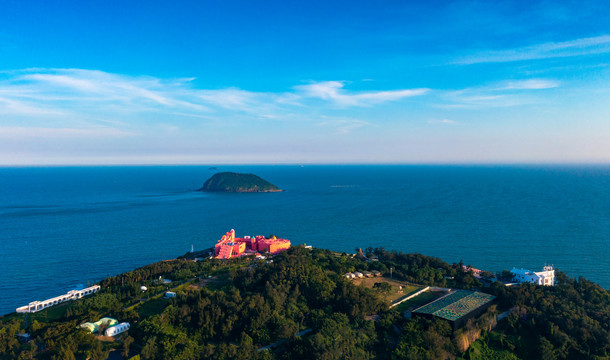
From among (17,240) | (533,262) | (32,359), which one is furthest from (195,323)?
(17,240)

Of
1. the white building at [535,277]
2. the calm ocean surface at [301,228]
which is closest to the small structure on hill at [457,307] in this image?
the white building at [535,277]

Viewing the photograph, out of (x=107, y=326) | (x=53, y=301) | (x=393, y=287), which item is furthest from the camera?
(x=393, y=287)

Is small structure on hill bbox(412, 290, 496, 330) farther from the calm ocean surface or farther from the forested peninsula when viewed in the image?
the calm ocean surface

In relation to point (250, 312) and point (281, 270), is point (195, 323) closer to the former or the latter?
point (250, 312)

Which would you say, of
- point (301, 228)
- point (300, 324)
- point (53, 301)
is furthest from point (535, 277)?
point (53, 301)

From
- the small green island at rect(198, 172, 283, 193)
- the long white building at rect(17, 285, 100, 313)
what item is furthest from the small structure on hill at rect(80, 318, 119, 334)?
the small green island at rect(198, 172, 283, 193)

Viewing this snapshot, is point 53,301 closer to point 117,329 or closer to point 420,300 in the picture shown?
point 117,329
